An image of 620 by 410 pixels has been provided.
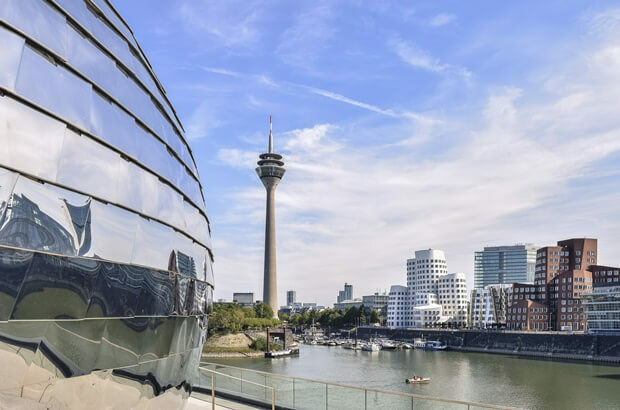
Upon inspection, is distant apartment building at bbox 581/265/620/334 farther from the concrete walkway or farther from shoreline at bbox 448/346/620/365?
the concrete walkway

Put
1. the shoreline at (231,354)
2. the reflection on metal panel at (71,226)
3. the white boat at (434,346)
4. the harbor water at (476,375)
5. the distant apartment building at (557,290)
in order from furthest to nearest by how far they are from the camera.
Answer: the distant apartment building at (557,290)
the white boat at (434,346)
the shoreline at (231,354)
the harbor water at (476,375)
the reflection on metal panel at (71,226)

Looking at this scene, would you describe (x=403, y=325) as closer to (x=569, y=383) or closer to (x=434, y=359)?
(x=434, y=359)

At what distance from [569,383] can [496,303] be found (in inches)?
3615

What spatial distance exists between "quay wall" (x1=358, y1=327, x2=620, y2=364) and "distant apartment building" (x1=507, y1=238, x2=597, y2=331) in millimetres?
14714

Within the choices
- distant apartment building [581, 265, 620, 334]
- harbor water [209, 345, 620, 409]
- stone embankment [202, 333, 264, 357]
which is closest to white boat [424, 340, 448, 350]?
harbor water [209, 345, 620, 409]

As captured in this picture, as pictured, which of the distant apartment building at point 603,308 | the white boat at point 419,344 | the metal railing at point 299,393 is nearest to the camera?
the metal railing at point 299,393

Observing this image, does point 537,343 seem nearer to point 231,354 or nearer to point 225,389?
point 231,354

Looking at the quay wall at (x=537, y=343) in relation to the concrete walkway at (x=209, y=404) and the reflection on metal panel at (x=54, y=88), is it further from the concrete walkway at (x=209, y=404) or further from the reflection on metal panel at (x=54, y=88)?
the reflection on metal panel at (x=54, y=88)

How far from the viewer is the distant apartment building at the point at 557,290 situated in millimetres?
120319

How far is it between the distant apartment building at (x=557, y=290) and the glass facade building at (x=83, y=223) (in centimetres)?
12240

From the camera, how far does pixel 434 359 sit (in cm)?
9506

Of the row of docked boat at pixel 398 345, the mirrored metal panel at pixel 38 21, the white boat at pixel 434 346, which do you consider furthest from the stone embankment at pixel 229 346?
the mirrored metal panel at pixel 38 21

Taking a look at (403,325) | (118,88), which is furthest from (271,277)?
(118,88)

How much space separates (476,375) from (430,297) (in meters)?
103
